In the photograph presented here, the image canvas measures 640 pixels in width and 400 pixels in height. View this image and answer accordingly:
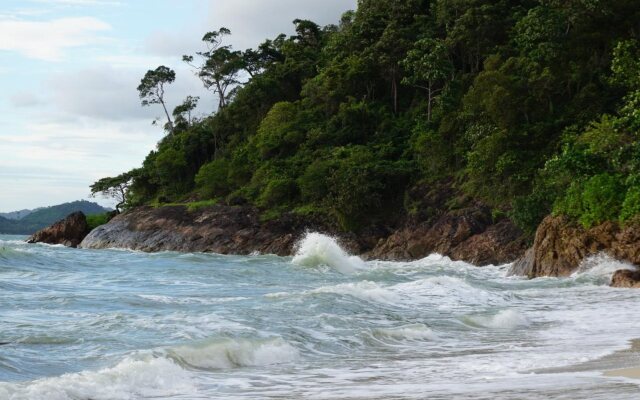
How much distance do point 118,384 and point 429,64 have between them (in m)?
41.8

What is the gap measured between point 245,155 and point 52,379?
50703mm

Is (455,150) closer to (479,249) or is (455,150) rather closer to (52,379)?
(479,249)

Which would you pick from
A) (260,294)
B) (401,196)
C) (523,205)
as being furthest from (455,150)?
(260,294)

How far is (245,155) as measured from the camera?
60375mm

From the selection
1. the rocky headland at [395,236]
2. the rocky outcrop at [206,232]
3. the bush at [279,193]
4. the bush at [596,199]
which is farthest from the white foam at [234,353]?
the bush at [279,193]

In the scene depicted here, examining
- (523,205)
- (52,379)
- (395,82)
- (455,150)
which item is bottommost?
(52,379)

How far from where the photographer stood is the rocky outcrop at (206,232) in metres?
47.2

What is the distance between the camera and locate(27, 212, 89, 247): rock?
2462 inches

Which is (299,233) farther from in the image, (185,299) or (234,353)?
(234,353)

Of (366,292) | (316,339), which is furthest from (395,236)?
(316,339)

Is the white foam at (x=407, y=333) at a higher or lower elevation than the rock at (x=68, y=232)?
lower

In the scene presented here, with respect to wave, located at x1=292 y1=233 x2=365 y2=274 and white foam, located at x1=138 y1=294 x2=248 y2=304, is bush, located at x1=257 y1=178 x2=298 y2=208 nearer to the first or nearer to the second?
wave, located at x1=292 y1=233 x2=365 y2=274

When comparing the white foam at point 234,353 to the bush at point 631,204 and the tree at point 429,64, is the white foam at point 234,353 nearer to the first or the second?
the bush at point 631,204

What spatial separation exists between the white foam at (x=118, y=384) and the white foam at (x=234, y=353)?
74 cm
